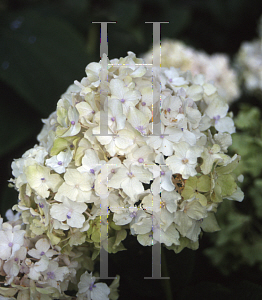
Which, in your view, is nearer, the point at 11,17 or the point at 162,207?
the point at 162,207

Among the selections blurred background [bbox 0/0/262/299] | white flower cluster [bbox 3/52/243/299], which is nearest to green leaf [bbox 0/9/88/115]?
blurred background [bbox 0/0/262/299]

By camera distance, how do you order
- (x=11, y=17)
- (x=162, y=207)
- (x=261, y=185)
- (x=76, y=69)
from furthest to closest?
(x=11, y=17), (x=76, y=69), (x=261, y=185), (x=162, y=207)

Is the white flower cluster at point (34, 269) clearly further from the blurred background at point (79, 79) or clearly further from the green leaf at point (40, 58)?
the green leaf at point (40, 58)

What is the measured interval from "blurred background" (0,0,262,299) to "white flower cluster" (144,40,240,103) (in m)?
0.12

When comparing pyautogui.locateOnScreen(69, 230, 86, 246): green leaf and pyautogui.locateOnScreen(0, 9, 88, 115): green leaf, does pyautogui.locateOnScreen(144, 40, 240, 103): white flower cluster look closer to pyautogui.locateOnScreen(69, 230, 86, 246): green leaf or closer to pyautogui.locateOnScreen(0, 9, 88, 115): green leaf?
pyautogui.locateOnScreen(0, 9, 88, 115): green leaf

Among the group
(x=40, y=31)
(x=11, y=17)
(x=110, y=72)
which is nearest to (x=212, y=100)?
(x=110, y=72)

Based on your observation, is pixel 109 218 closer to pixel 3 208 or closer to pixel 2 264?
pixel 2 264

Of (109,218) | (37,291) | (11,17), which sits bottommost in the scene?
(37,291)

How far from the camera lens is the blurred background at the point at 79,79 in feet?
2.08

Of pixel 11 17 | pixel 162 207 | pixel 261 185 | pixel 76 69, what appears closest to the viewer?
pixel 162 207

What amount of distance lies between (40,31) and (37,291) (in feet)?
2.76

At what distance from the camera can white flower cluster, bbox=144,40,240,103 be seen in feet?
3.22

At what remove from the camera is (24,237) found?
1.62ft

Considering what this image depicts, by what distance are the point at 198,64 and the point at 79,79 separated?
0.39 m
